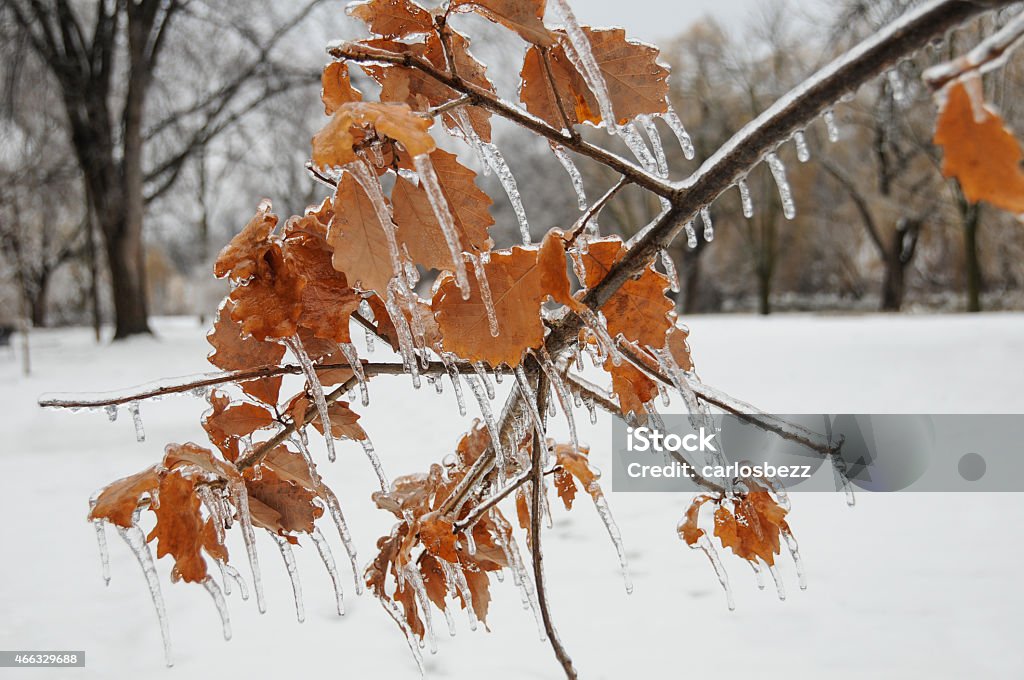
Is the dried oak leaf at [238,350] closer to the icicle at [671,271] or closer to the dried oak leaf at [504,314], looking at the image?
the dried oak leaf at [504,314]

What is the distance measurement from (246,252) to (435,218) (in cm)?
14

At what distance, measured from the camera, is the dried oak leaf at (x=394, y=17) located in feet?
1.29

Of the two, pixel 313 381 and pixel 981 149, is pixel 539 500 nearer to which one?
pixel 313 381

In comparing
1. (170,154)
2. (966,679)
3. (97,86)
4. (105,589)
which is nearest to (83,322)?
(170,154)

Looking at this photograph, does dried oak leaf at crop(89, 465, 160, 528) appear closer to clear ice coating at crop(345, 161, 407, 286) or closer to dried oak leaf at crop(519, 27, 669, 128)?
clear ice coating at crop(345, 161, 407, 286)

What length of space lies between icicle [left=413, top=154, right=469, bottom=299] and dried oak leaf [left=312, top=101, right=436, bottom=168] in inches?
0.6

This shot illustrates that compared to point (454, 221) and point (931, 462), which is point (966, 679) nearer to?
point (454, 221)

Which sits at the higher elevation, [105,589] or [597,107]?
[597,107]

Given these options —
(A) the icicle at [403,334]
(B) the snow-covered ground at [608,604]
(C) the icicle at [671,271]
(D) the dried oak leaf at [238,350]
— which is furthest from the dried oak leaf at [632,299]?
(B) the snow-covered ground at [608,604]

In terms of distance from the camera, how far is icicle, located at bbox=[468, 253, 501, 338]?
390mm

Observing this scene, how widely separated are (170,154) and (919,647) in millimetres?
8533

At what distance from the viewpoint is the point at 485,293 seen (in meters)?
0.39

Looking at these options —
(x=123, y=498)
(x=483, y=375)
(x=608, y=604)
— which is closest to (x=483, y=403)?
(x=483, y=375)

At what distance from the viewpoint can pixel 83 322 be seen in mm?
18641
